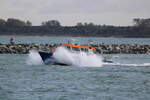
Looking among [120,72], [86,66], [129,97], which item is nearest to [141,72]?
[120,72]

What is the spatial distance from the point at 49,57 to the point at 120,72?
22.5 feet

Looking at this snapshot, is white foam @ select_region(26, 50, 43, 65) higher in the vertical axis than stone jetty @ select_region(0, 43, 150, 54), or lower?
higher

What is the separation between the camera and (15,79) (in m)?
49.0

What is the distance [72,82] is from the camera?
47.6 metres

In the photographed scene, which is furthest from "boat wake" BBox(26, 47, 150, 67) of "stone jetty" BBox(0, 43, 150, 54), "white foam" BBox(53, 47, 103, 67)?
"stone jetty" BBox(0, 43, 150, 54)

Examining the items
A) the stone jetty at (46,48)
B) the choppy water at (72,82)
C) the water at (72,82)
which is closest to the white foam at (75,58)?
the water at (72,82)

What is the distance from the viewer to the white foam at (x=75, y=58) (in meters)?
61.3

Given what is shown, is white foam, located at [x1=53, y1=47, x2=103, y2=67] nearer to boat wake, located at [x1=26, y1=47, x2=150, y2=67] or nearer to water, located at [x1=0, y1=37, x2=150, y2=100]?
boat wake, located at [x1=26, y1=47, x2=150, y2=67]

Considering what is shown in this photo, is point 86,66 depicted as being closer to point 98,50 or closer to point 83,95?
point 83,95

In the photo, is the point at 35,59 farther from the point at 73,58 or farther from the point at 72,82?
the point at 72,82

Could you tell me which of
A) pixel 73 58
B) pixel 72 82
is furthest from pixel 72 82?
pixel 73 58

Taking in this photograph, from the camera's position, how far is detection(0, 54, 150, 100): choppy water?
134ft

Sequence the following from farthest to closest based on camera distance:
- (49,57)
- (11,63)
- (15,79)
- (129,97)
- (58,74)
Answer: (11,63)
(49,57)
(58,74)
(15,79)
(129,97)

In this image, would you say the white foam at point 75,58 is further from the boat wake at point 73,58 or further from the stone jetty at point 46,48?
the stone jetty at point 46,48
